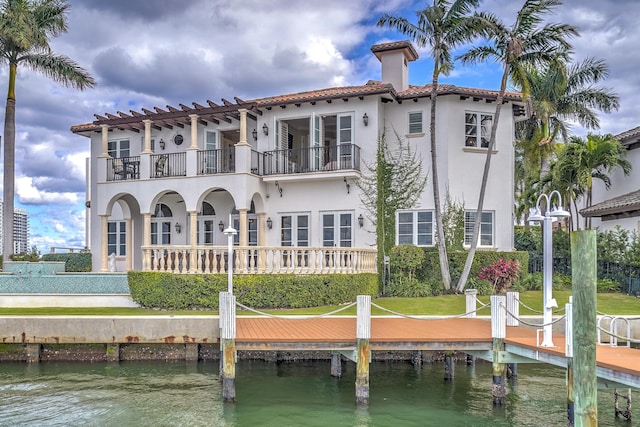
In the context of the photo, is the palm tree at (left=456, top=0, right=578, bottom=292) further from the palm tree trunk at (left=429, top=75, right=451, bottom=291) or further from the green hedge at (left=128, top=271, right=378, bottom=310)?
the green hedge at (left=128, top=271, right=378, bottom=310)

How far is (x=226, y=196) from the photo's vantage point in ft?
86.5

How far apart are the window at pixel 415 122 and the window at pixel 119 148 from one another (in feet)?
47.3

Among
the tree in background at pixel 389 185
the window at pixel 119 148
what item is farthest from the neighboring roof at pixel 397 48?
the window at pixel 119 148

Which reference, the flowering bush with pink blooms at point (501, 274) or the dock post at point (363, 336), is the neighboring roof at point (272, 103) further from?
the dock post at point (363, 336)

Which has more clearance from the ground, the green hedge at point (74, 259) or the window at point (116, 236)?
the window at point (116, 236)

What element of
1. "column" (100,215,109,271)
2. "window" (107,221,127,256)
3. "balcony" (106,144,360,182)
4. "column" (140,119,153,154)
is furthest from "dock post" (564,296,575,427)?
"window" (107,221,127,256)

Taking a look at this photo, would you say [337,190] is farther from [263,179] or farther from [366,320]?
[366,320]

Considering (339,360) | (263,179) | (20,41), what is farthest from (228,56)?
(339,360)

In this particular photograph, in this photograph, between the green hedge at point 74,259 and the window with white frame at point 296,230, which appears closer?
the window with white frame at point 296,230

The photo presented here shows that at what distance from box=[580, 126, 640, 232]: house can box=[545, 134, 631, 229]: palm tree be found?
459 mm

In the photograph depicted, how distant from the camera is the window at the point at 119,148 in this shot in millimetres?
27922

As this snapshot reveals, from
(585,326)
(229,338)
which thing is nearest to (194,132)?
(229,338)

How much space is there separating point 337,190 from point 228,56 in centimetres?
733

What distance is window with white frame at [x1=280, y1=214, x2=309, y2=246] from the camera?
80.5 feet
